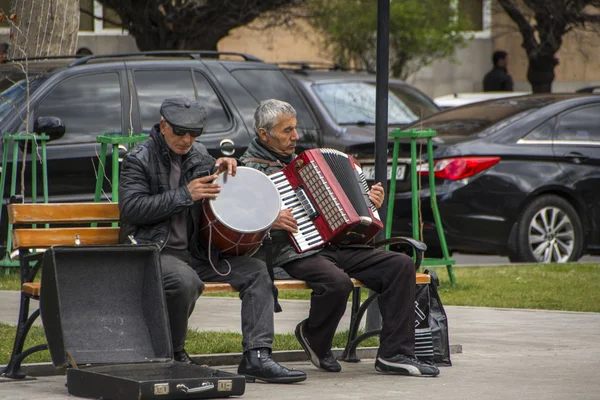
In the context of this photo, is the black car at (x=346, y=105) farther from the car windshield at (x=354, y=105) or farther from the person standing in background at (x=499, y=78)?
the person standing in background at (x=499, y=78)

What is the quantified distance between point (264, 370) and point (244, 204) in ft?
2.68

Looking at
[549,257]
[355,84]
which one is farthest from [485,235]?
[355,84]

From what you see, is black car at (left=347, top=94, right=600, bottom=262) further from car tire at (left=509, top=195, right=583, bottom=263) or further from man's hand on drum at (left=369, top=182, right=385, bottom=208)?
man's hand on drum at (left=369, top=182, right=385, bottom=208)

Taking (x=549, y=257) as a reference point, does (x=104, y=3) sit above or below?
above

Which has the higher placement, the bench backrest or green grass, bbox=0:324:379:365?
the bench backrest

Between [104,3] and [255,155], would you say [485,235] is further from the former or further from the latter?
[104,3]

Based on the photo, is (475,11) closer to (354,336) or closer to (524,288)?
(524,288)

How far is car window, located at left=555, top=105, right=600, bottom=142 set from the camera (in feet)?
39.2

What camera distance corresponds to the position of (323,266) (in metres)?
6.86

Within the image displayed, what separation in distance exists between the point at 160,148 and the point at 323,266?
1.02 metres

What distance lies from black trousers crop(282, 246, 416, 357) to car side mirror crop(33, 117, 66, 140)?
11.7ft

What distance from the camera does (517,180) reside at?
11.4m

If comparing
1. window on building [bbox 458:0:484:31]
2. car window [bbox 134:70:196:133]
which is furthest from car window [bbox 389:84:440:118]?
window on building [bbox 458:0:484:31]

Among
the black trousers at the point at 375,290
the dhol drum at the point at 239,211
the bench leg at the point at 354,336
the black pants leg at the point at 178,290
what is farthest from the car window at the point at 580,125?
the black pants leg at the point at 178,290
